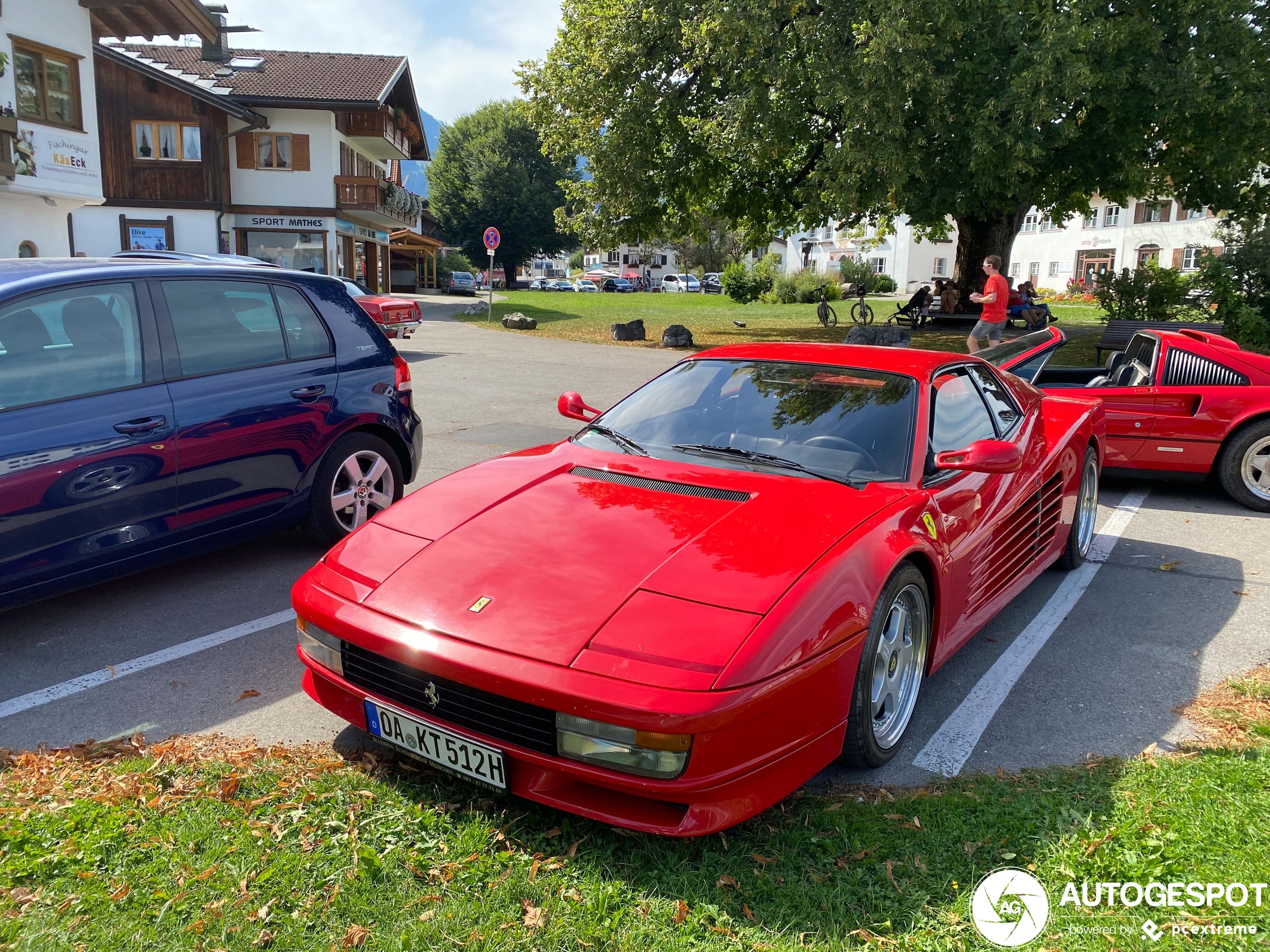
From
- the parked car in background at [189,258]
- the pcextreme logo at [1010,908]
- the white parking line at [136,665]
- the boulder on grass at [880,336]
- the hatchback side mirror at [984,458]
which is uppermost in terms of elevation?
the parked car in background at [189,258]

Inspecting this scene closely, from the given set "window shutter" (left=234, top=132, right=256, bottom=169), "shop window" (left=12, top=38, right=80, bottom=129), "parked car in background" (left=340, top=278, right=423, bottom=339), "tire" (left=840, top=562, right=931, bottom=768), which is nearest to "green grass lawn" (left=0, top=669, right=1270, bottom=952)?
"tire" (left=840, top=562, right=931, bottom=768)

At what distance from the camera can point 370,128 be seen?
1329 inches

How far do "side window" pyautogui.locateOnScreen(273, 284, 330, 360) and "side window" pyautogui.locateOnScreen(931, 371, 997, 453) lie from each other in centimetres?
343

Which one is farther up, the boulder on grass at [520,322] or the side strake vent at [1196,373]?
the side strake vent at [1196,373]

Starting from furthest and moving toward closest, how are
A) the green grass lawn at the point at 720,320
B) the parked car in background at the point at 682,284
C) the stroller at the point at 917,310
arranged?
the parked car in background at the point at 682,284
the stroller at the point at 917,310
the green grass lawn at the point at 720,320

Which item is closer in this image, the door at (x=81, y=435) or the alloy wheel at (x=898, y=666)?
the alloy wheel at (x=898, y=666)

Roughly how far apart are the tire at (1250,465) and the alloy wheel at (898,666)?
5169 millimetres

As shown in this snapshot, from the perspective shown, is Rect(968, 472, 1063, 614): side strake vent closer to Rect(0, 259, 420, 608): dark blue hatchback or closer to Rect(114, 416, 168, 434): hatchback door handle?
Rect(0, 259, 420, 608): dark blue hatchback

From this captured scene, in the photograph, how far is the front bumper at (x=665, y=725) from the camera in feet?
8.14

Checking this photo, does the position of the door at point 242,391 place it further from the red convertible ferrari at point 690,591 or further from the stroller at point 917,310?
the stroller at point 917,310

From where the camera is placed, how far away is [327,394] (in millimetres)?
5344

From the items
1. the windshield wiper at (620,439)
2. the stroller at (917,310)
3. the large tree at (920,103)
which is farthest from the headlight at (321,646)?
the stroller at (917,310)

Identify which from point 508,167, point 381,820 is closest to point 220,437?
point 381,820

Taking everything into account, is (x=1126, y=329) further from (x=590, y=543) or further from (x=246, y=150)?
(x=246, y=150)
